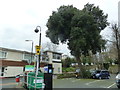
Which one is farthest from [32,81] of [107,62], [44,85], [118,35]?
[107,62]

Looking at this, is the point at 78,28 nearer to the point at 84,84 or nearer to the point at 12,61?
the point at 84,84

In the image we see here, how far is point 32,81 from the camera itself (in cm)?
936

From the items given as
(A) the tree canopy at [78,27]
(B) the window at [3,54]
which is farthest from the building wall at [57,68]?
(B) the window at [3,54]

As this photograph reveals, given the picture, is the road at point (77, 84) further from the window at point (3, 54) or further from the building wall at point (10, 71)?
the window at point (3, 54)

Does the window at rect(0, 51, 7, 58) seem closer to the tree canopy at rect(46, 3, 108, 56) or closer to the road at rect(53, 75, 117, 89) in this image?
the tree canopy at rect(46, 3, 108, 56)

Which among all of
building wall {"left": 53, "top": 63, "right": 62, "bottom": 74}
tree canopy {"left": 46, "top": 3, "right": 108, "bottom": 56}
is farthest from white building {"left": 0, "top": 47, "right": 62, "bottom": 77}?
building wall {"left": 53, "top": 63, "right": 62, "bottom": 74}

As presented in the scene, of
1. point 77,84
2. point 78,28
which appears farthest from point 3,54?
point 77,84

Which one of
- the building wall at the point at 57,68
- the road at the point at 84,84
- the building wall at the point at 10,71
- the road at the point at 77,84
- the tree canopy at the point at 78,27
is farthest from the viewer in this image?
the building wall at the point at 57,68

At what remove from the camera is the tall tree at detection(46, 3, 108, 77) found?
74.1ft

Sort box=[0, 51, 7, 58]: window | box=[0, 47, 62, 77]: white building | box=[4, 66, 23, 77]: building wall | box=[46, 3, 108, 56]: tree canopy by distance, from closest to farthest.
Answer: box=[46, 3, 108, 56]: tree canopy < box=[0, 51, 7, 58]: window < box=[0, 47, 62, 77]: white building < box=[4, 66, 23, 77]: building wall

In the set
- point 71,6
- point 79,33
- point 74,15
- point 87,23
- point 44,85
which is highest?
point 71,6

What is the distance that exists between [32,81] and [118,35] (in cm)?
2387

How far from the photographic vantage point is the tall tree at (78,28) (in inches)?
889

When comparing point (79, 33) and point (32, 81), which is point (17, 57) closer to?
point (79, 33)
